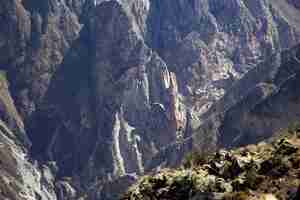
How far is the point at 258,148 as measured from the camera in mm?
39969

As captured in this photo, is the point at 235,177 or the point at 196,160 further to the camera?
the point at 196,160

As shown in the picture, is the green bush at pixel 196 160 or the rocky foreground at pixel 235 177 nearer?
the rocky foreground at pixel 235 177

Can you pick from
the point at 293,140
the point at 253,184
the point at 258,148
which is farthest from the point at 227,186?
the point at 258,148

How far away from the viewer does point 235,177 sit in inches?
1331

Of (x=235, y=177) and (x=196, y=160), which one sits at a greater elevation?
(x=196, y=160)

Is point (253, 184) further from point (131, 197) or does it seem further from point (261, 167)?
point (131, 197)

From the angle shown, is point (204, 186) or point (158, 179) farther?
point (158, 179)

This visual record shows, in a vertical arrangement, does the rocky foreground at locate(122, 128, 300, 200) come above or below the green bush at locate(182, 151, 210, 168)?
below

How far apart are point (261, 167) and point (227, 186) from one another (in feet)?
7.11

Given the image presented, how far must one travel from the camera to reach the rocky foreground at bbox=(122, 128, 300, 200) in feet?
103

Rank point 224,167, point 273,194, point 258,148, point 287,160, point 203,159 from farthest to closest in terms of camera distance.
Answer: point 258,148 < point 203,159 < point 224,167 < point 287,160 < point 273,194

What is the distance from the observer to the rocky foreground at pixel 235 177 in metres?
31.5

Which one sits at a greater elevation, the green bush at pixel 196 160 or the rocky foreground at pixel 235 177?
the green bush at pixel 196 160

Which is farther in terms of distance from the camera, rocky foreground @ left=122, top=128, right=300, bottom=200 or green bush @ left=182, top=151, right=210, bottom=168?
green bush @ left=182, top=151, right=210, bottom=168
